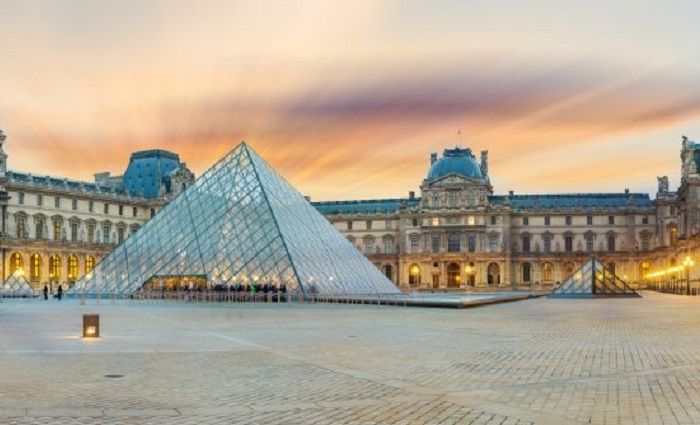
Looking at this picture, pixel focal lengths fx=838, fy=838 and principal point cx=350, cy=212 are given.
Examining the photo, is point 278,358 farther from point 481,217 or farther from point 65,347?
point 481,217

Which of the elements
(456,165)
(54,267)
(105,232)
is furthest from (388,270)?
(54,267)

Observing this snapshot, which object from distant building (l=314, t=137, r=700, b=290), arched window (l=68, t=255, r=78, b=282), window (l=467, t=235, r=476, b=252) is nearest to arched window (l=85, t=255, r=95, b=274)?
arched window (l=68, t=255, r=78, b=282)

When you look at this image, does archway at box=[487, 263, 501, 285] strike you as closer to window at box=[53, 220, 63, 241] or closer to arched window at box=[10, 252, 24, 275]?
window at box=[53, 220, 63, 241]

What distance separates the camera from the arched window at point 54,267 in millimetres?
87044

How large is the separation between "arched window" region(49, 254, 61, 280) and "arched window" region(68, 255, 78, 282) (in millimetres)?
1550

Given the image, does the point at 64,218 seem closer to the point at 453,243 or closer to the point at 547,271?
the point at 453,243

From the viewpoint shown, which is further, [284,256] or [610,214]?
[610,214]

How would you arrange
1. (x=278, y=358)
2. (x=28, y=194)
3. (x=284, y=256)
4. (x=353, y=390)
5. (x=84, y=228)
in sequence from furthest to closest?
(x=84, y=228) < (x=28, y=194) < (x=284, y=256) < (x=278, y=358) < (x=353, y=390)

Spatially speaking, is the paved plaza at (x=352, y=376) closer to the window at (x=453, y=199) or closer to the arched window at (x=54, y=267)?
the arched window at (x=54, y=267)

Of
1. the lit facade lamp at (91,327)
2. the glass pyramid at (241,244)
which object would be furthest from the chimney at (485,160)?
the lit facade lamp at (91,327)

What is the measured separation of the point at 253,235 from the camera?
4606 centimetres

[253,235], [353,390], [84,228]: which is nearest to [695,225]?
[253,235]

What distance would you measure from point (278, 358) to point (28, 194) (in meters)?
78.8

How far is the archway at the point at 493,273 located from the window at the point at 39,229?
51948 mm
